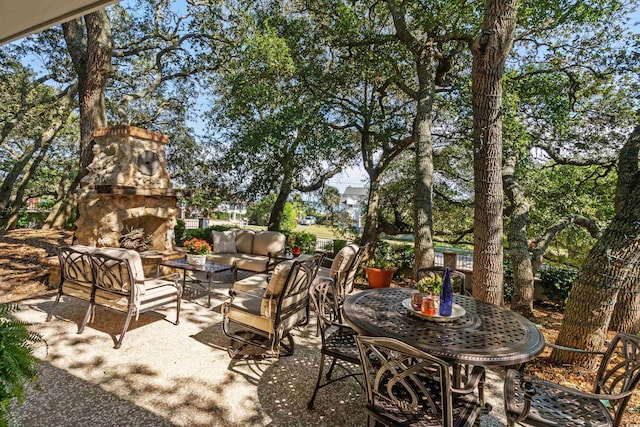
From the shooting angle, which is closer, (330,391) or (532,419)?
(532,419)

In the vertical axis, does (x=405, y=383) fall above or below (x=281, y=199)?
below

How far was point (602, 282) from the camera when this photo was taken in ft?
9.62

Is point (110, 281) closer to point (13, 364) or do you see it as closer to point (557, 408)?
point (13, 364)

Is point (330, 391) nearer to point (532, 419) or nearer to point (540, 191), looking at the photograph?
point (532, 419)

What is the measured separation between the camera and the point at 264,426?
219 cm

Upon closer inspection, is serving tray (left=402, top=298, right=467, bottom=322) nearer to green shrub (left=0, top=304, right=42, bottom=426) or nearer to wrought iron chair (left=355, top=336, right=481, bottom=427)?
wrought iron chair (left=355, top=336, right=481, bottom=427)

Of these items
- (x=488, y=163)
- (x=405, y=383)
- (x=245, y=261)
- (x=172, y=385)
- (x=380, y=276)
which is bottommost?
(x=172, y=385)

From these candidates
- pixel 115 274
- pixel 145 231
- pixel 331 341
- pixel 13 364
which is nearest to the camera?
pixel 13 364

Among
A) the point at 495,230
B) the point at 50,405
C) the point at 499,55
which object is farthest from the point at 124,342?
the point at 499,55

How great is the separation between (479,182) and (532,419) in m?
2.47

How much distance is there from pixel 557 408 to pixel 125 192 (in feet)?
19.2

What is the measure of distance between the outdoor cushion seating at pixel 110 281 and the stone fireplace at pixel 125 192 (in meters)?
1.70

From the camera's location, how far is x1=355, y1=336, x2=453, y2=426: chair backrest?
1.47 m

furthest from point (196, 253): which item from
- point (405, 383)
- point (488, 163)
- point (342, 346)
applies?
point (488, 163)
